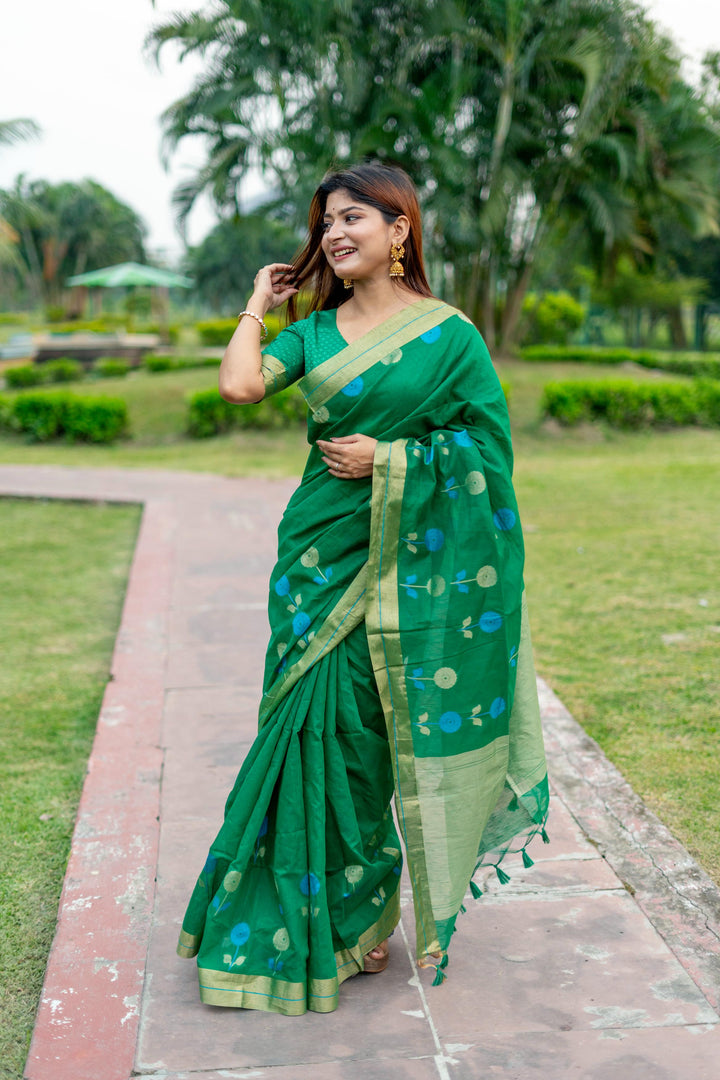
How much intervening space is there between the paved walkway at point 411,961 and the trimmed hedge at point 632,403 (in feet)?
29.1

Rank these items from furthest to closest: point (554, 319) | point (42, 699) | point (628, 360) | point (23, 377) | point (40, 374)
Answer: point (554, 319), point (40, 374), point (23, 377), point (628, 360), point (42, 699)

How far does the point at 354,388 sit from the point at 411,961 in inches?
51.2

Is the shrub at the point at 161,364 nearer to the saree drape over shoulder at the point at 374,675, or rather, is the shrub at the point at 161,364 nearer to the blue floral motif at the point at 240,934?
the saree drape over shoulder at the point at 374,675

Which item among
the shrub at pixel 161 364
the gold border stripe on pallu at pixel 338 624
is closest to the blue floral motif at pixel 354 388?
the gold border stripe on pallu at pixel 338 624

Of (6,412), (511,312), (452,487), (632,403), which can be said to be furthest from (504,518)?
(511,312)

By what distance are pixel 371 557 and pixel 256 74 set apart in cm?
1211

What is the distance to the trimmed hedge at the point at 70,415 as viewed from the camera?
1267 cm

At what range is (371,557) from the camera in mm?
2066

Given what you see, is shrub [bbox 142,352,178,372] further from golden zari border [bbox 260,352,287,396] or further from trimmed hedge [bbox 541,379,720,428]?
golden zari border [bbox 260,352,287,396]

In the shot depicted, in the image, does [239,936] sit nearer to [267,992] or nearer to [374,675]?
[267,992]

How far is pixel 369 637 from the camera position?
2.06m

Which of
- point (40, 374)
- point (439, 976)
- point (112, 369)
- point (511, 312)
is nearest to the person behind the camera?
point (439, 976)

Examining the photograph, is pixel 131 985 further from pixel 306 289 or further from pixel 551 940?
pixel 306 289

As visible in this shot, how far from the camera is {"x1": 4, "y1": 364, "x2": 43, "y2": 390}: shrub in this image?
18688mm
